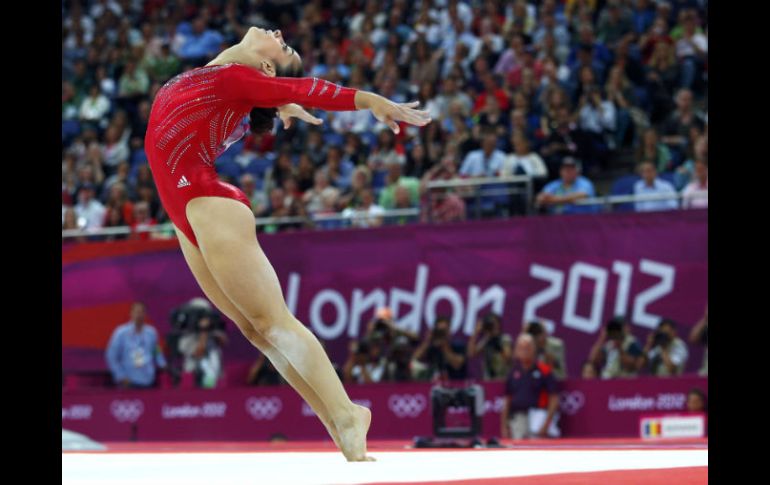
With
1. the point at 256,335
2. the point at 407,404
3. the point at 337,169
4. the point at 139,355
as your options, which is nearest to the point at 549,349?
the point at 407,404

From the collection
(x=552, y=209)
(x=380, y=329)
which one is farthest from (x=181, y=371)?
(x=552, y=209)

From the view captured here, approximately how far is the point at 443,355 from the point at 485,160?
229cm

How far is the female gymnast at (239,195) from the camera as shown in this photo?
4.59 m

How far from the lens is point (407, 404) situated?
1123 centimetres

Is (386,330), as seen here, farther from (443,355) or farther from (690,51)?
(690,51)

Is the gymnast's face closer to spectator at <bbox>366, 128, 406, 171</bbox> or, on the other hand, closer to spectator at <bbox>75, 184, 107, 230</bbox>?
spectator at <bbox>366, 128, 406, 171</bbox>

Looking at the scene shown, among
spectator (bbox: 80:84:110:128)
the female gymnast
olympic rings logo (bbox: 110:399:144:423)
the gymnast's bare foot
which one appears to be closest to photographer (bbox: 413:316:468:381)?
olympic rings logo (bbox: 110:399:144:423)

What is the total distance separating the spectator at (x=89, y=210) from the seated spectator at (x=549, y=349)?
5.63 metres

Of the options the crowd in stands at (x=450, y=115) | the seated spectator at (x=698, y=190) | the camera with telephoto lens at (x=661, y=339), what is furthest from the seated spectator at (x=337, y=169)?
the camera with telephoto lens at (x=661, y=339)

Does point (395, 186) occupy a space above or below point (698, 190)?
above

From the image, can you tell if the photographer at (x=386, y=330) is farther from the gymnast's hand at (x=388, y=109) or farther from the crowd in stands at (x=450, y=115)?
the gymnast's hand at (x=388, y=109)
